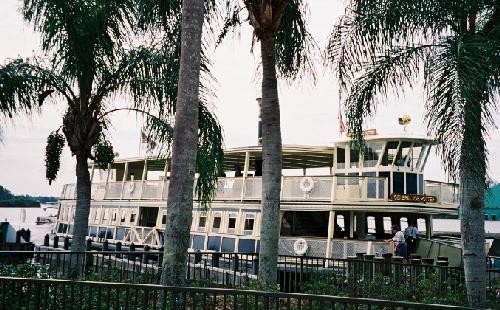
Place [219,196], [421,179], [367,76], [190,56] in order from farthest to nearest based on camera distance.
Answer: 1. [219,196]
2. [421,179]
3. [367,76]
4. [190,56]

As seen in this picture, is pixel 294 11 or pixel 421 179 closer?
pixel 294 11

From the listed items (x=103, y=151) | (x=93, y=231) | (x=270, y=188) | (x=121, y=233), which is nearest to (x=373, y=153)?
(x=103, y=151)

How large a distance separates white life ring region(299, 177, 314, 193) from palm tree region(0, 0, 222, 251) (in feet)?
27.2

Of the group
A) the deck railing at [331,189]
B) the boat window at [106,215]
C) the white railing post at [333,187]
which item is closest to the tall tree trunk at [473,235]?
the deck railing at [331,189]

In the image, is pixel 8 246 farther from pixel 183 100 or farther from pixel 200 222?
pixel 183 100

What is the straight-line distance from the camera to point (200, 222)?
2417 cm

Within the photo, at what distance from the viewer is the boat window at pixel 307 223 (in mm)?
23109

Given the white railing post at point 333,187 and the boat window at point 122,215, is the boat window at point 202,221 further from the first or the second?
the white railing post at point 333,187

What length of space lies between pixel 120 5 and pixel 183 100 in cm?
733

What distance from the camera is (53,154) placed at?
16.5 m

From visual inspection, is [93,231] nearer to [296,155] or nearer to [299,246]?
[296,155]

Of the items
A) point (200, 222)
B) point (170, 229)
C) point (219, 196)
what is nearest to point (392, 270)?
point (170, 229)

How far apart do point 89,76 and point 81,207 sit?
3196 millimetres

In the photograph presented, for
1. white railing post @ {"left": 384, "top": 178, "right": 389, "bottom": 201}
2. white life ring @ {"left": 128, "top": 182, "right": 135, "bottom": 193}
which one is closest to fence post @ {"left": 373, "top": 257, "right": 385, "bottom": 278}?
white railing post @ {"left": 384, "top": 178, "right": 389, "bottom": 201}
